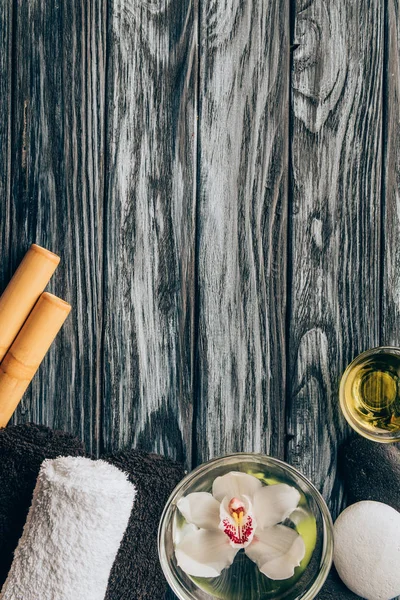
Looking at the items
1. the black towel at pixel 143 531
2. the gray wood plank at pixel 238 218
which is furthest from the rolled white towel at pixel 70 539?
the gray wood plank at pixel 238 218

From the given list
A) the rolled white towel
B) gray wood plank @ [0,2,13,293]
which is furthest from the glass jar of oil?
gray wood plank @ [0,2,13,293]

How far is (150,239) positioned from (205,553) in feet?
1.15

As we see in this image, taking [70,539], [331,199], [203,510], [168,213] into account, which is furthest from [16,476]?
[331,199]

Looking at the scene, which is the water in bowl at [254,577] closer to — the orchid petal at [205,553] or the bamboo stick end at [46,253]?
the orchid petal at [205,553]

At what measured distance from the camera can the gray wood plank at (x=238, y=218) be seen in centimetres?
70

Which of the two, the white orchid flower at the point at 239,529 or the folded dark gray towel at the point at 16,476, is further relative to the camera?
the folded dark gray towel at the point at 16,476

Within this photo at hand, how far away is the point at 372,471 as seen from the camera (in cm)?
68

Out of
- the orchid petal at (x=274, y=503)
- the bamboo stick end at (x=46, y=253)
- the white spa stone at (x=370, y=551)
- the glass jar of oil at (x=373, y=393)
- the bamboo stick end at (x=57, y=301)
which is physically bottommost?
the white spa stone at (x=370, y=551)

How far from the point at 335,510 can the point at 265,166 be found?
42 cm

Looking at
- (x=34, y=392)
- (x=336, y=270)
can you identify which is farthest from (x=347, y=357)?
(x=34, y=392)

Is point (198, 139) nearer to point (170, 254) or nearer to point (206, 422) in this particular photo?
point (170, 254)

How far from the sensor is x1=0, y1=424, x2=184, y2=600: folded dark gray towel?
2.15ft

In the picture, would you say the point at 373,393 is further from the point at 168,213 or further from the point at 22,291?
the point at 22,291

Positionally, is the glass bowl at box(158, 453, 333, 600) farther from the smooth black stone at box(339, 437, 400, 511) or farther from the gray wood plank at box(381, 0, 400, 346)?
the gray wood plank at box(381, 0, 400, 346)
